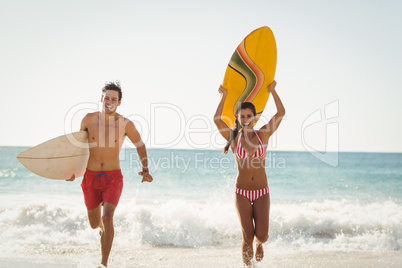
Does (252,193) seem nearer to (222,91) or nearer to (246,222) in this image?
(246,222)

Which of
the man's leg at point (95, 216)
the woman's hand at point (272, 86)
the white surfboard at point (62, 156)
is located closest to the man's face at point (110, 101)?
the white surfboard at point (62, 156)

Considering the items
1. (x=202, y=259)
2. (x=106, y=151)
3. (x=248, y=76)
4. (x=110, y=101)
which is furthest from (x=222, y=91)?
(x=202, y=259)

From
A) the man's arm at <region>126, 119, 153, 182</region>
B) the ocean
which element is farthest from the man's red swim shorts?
the ocean

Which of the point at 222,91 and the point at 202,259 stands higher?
the point at 222,91

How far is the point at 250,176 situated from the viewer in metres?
4.85

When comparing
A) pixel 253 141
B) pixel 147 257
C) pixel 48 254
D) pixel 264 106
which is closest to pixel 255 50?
pixel 264 106

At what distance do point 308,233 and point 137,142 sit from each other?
216 inches

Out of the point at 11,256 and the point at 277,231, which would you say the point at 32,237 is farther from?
the point at 277,231

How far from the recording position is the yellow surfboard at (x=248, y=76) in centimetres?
566

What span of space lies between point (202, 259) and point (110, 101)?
10.1ft

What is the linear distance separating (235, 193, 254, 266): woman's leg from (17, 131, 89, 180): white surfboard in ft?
6.82

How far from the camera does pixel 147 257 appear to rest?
6723 mm

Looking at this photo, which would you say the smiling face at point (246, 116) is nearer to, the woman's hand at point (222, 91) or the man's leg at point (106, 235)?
the woman's hand at point (222, 91)

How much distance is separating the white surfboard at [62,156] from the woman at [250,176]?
181 cm
